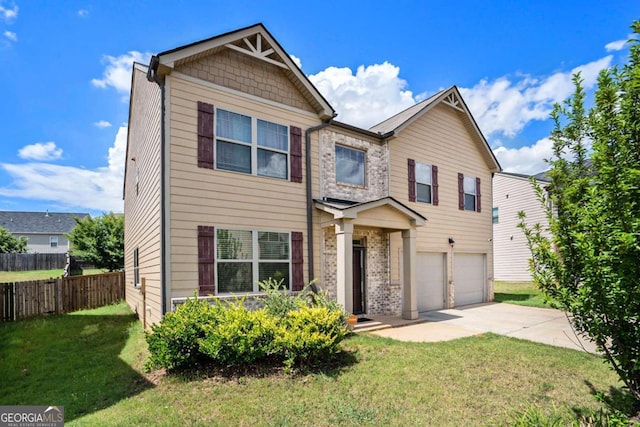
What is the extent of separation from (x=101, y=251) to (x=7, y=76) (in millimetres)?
13267

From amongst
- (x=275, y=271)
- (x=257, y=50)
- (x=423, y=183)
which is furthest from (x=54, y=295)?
(x=423, y=183)

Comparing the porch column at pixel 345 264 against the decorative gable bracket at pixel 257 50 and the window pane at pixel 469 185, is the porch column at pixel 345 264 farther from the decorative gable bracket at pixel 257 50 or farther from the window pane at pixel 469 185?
the window pane at pixel 469 185

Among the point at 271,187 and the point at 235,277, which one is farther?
the point at 271,187

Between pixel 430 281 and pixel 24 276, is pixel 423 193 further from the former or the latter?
pixel 24 276

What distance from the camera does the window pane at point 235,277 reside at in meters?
7.84

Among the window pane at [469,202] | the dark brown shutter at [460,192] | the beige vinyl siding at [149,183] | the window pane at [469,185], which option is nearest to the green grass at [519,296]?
the window pane at [469,202]

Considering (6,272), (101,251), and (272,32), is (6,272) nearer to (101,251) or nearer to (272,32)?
(101,251)

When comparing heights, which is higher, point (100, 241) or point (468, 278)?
point (100, 241)

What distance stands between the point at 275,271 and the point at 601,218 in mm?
6837

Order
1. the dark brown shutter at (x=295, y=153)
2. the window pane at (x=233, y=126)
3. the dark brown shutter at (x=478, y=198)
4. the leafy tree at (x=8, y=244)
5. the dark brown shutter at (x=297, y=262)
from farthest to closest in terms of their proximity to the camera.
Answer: the leafy tree at (x=8, y=244)
the dark brown shutter at (x=478, y=198)
the dark brown shutter at (x=295, y=153)
the dark brown shutter at (x=297, y=262)
the window pane at (x=233, y=126)

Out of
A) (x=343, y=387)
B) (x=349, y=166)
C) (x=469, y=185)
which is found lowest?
(x=343, y=387)

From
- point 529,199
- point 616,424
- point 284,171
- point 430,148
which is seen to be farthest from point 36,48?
point 529,199

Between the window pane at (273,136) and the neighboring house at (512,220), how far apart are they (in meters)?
18.3

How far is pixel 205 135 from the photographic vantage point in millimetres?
7852
